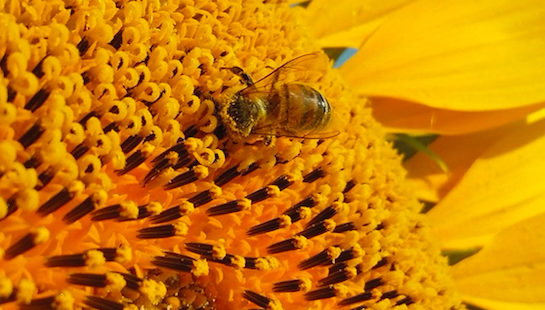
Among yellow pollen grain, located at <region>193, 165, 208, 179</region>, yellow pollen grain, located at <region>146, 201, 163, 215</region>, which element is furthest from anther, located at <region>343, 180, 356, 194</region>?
yellow pollen grain, located at <region>146, 201, 163, 215</region>

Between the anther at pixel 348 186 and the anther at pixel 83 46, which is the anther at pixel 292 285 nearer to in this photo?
the anther at pixel 348 186

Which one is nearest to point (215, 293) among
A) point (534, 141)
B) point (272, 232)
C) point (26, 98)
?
point (272, 232)

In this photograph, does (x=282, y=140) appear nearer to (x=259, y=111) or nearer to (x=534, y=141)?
(x=259, y=111)

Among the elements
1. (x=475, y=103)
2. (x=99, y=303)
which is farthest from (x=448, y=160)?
(x=99, y=303)

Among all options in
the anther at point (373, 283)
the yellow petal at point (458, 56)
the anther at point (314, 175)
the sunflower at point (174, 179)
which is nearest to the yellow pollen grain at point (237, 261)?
the sunflower at point (174, 179)

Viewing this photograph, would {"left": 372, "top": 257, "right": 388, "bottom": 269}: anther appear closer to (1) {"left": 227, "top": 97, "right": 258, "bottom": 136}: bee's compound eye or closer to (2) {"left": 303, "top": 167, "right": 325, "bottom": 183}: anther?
(2) {"left": 303, "top": 167, "right": 325, "bottom": 183}: anther

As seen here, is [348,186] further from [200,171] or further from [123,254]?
[123,254]
